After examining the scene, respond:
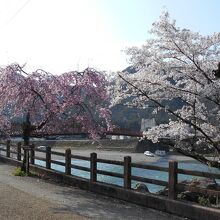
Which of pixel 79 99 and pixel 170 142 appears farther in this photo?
pixel 79 99

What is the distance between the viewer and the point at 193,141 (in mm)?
11617

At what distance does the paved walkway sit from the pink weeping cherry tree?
3.98 m

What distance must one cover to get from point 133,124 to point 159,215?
543 feet

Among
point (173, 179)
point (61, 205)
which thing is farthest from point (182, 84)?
point (61, 205)

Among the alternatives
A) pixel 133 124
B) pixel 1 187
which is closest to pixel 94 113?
pixel 1 187

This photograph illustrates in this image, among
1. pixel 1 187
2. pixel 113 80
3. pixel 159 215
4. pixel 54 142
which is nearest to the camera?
pixel 159 215

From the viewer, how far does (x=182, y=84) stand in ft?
38.4

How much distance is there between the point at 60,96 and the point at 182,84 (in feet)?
27.8

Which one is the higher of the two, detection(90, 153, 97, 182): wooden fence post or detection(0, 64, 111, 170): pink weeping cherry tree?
detection(0, 64, 111, 170): pink weeping cherry tree

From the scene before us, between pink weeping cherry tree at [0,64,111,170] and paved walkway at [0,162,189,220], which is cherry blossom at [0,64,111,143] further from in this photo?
paved walkway at [0,162,189,220]

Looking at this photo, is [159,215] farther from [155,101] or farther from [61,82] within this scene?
[61,82]

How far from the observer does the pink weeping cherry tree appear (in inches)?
747

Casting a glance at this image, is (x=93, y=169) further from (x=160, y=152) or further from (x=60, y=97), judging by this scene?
(x=160, y=152)

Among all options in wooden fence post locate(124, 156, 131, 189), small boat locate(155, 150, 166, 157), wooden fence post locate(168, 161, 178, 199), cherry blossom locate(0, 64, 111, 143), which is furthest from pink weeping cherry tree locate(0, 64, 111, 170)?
small boat locate(155, 150, 166, 157)
